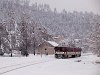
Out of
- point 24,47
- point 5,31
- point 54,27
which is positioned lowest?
point 24,47

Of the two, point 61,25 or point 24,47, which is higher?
point 61,25

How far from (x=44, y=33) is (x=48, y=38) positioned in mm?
4398

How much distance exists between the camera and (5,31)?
167 ft

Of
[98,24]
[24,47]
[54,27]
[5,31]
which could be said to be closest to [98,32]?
[98,24]

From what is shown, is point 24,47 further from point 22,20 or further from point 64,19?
point 64,19

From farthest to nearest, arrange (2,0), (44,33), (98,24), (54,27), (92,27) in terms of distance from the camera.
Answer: (2,0) → (54,27) → (44,33) → (92,27) → (98,24)

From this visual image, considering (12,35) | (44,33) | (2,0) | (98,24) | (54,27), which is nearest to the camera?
(98,24)

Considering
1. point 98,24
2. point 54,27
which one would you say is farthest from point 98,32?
point 54,27

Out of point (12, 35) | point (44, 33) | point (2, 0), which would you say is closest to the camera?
point (12, 35)

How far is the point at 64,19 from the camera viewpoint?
423 feet

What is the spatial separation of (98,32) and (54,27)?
9314 centimetres

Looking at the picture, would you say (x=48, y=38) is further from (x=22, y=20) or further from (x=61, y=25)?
(x=61, y=25)

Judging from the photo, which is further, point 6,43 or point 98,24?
point 6,43

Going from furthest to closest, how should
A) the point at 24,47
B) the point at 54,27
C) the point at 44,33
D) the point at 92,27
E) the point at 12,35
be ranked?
the point at 54,27 → the point at 44,33 → the point at 12,35 → the point at 24,47 → the point at 92,27
